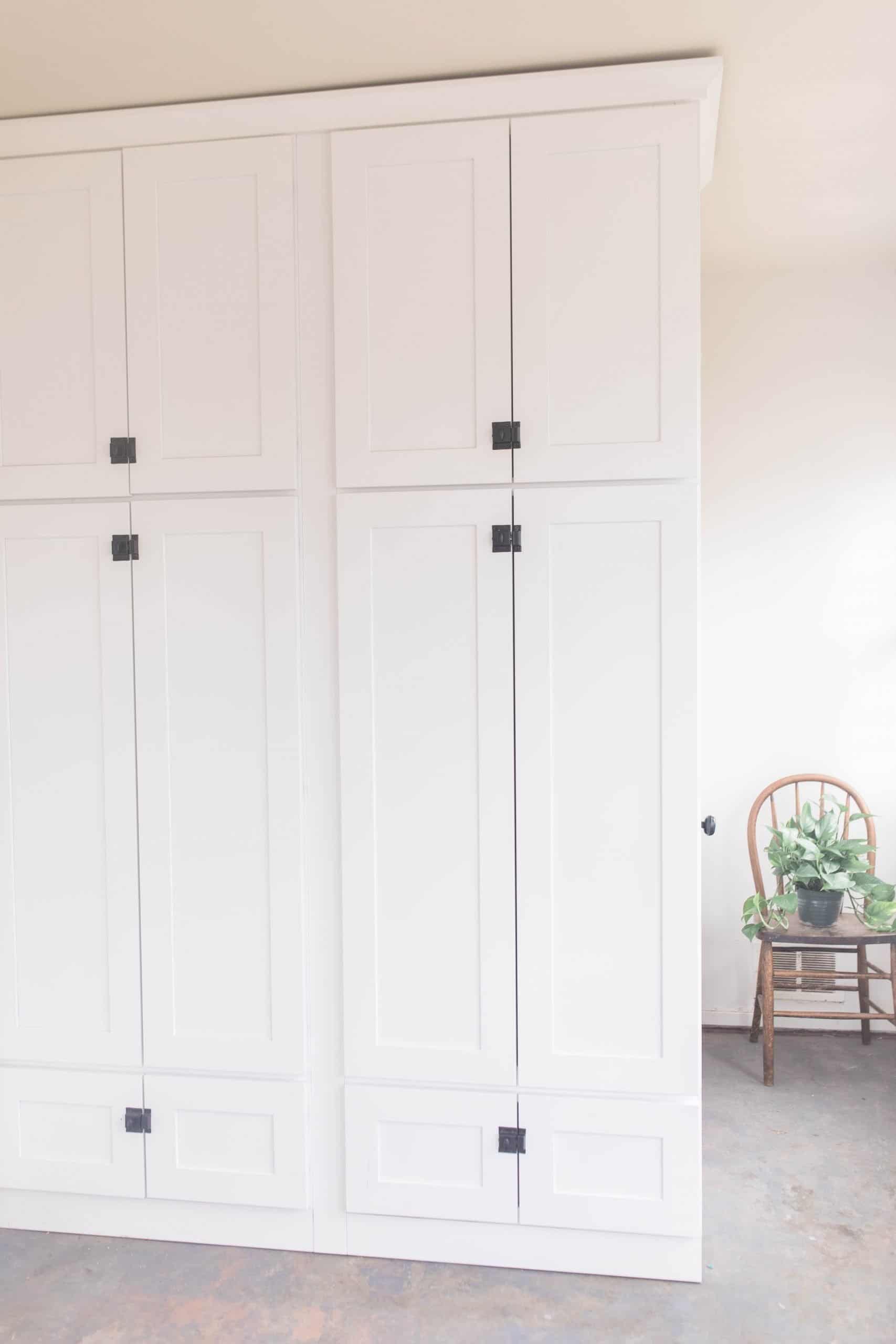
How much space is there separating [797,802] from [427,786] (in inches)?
63.8

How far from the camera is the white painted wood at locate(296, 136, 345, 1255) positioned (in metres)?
2.10

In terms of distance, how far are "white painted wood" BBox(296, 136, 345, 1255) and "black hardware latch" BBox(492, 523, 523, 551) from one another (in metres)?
0.36

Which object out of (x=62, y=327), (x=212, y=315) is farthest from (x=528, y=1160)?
(x=62, y=327)

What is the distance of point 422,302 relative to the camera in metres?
2.04

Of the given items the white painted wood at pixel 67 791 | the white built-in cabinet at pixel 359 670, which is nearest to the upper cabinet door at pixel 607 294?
the white built-in cabinet at pixel 359 670

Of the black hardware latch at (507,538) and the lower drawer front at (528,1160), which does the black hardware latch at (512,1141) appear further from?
the black hardware latch at (507,538)

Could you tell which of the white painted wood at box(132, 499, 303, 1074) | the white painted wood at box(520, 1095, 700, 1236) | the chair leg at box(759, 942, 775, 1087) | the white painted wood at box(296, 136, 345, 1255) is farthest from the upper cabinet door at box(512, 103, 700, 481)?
the chair leg at box(759, 942, 775, 1087)

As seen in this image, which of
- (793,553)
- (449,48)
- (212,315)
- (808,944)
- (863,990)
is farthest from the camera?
(793,553)

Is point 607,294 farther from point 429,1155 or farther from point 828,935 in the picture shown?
point 828,935

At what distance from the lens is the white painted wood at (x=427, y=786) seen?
80.5 inches

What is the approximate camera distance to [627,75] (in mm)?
1926

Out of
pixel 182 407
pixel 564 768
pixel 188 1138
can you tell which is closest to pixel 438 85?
pixel 182 407

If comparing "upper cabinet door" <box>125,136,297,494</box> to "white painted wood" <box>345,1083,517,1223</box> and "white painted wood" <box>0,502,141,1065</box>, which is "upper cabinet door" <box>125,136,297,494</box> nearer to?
"white painted wood" <box>0,502,141,1065</box>

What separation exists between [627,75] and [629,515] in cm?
89
